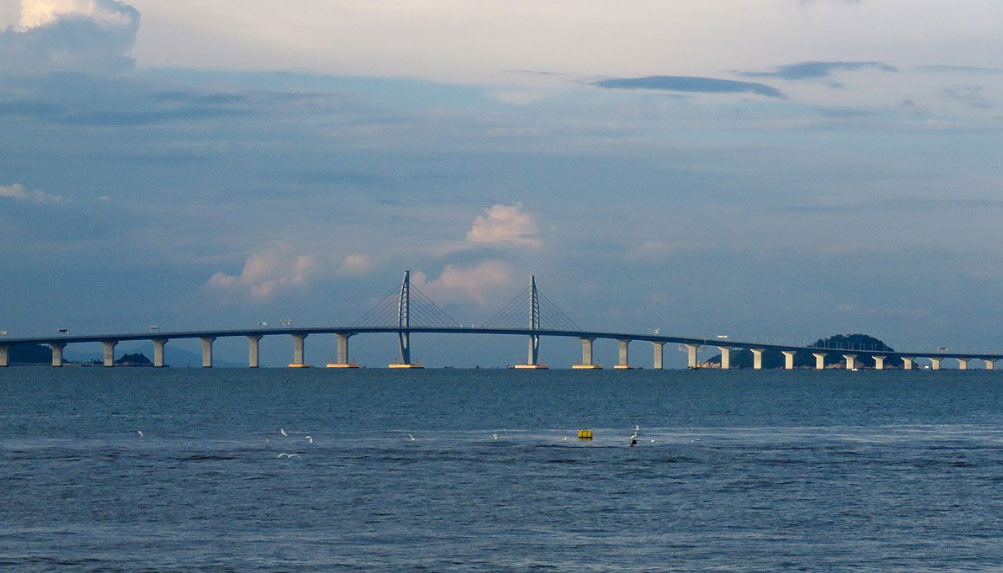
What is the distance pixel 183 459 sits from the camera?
5266 centimetres

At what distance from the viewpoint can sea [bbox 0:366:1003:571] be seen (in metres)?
30.1

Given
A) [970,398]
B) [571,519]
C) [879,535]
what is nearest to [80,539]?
[571,519]

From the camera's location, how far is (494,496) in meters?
40.7

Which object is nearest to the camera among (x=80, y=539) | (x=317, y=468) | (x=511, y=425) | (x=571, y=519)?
(x=80, y=539)

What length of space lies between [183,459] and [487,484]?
15001mm

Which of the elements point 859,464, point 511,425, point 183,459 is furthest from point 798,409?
point 183,459

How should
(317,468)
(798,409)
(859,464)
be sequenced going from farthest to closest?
1. (798,409)
2. (859,464)
3. (317,468)

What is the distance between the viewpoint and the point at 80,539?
1256 inches

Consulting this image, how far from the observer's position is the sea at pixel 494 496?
98.6 feet

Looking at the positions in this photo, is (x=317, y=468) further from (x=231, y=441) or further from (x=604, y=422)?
(x=604, y=422)

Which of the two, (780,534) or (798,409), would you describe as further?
(798,409)

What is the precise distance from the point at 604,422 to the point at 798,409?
84.4ft

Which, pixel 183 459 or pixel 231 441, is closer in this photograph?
pixel 183 459

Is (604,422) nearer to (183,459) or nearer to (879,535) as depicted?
(183,459)
